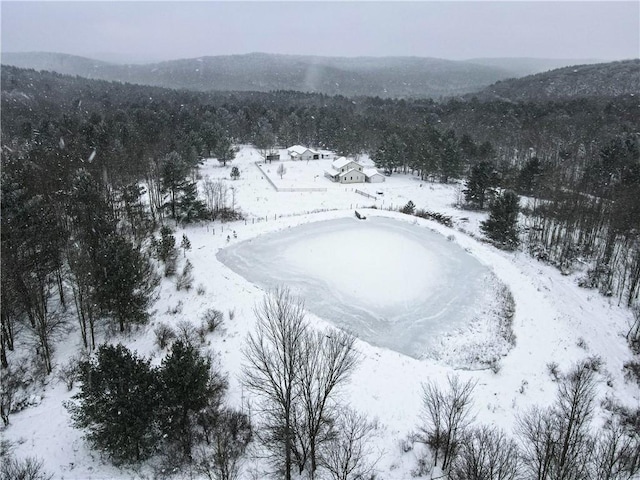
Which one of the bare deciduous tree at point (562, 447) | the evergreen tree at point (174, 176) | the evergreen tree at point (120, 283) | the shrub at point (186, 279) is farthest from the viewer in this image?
the evergreen tree at point (174, 176)

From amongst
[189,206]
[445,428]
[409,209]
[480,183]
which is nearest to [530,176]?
[480,183]

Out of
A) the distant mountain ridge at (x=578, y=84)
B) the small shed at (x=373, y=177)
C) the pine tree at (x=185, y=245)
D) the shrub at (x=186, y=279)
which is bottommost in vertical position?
the shrub at (x=186, y=279)

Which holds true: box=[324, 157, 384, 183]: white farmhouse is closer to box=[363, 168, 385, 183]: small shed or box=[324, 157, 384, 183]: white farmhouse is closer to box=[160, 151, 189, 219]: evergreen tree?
box=[363, 168, 385, 183]: small shed

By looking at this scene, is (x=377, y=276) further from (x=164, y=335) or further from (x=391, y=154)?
(x=391, y=154)

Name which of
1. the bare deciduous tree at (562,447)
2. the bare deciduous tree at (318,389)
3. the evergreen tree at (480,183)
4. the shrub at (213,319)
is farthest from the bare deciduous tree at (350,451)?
the evergreen tree at (480,183)

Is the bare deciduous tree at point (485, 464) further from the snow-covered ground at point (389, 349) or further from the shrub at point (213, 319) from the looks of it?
the shrub at point (213, 319)

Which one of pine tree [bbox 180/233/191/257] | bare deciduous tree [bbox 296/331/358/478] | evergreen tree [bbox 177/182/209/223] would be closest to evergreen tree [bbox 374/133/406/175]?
A: evergreen tree [bbox 177/182/209/223]

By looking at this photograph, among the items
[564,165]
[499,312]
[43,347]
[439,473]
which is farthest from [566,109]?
[43,347]
